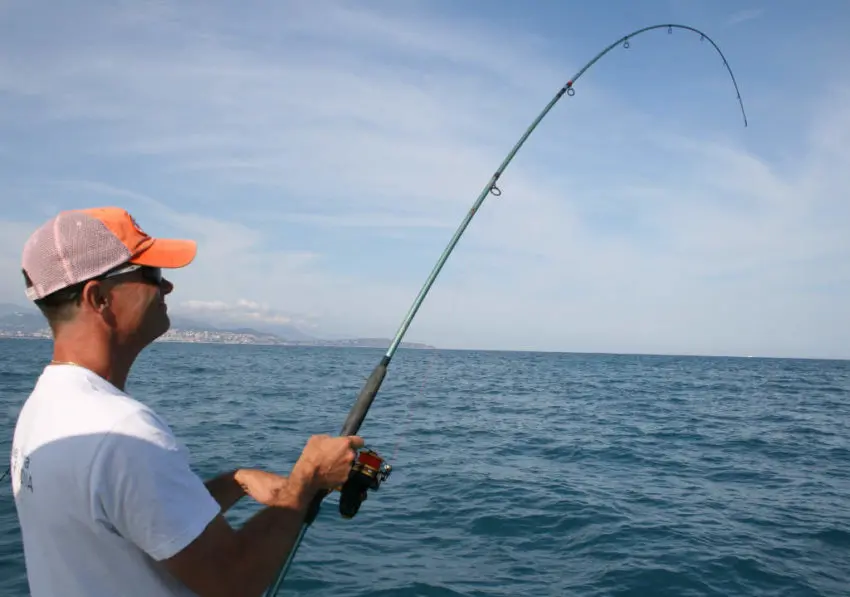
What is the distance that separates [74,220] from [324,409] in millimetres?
14925

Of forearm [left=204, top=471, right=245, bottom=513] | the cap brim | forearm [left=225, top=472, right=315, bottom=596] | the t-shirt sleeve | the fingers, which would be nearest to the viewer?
the t-shirt sleeve

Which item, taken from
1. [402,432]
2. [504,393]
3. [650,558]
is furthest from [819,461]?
[504,393]

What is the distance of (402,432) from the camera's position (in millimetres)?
12852

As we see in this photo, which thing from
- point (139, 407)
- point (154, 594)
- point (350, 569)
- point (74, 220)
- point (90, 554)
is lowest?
point (350, 569)

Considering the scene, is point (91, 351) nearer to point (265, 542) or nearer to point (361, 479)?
point (265, 542)

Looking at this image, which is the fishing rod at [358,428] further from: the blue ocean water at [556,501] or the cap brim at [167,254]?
the blue ocean water at [556,501]

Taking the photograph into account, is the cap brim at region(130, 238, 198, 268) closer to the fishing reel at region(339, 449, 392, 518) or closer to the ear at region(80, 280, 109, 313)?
the ear at region(80, 280, 109, 313)

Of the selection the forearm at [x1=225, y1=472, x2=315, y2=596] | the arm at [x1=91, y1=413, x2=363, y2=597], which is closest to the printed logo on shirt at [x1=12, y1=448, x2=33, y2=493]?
the arm at [x1=91, y1=413, x2=363, y2=597]

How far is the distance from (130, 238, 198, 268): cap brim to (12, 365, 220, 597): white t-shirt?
0.37m

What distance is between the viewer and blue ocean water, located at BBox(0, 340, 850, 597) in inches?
229

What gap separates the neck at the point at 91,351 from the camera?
1687 millimetres

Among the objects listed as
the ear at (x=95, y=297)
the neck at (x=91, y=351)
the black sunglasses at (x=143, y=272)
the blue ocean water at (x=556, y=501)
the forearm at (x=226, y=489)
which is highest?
the black sunglasses at (x=143, y=272)

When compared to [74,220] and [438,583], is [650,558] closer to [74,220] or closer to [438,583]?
[438,583]

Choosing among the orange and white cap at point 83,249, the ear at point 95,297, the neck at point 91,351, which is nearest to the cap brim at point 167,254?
the orange and white cap at point 83,249
